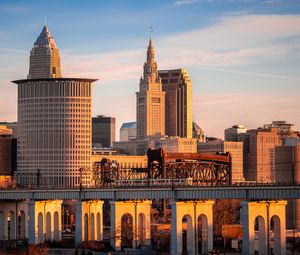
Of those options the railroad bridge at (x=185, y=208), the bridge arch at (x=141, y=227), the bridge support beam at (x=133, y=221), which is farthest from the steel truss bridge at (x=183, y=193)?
the bridge arch at (x=141, y=227)

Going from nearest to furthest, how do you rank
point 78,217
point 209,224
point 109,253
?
point 109,253 → point 209,224 → point 78,217

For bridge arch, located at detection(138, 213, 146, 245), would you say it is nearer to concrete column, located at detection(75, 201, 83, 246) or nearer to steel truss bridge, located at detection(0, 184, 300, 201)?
steel truss bridge, located at detection(0, 184, 300, 201)

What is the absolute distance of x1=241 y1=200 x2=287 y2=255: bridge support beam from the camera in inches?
6516

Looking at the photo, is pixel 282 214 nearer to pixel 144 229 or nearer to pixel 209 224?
pixel 209 224

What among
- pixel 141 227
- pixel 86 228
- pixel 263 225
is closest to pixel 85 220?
pixel 86 228

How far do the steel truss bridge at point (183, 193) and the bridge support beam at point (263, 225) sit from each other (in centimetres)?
216

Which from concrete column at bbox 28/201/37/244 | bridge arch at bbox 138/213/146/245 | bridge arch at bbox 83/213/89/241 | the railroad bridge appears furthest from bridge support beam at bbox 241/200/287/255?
concrete column at bbox 28/201/37/244

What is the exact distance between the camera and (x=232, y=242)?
188m

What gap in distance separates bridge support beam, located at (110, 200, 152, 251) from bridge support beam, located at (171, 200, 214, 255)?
10.8m

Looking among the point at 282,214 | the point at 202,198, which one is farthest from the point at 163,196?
the point at 282,214

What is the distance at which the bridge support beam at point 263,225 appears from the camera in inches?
6516

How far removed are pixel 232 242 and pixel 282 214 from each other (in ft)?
59.9

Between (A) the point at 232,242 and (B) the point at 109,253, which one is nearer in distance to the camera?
(B) the point at 109,253

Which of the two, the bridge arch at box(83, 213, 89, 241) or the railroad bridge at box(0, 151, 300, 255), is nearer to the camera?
the railroad bridge at box(0, 151, 300, 255)
